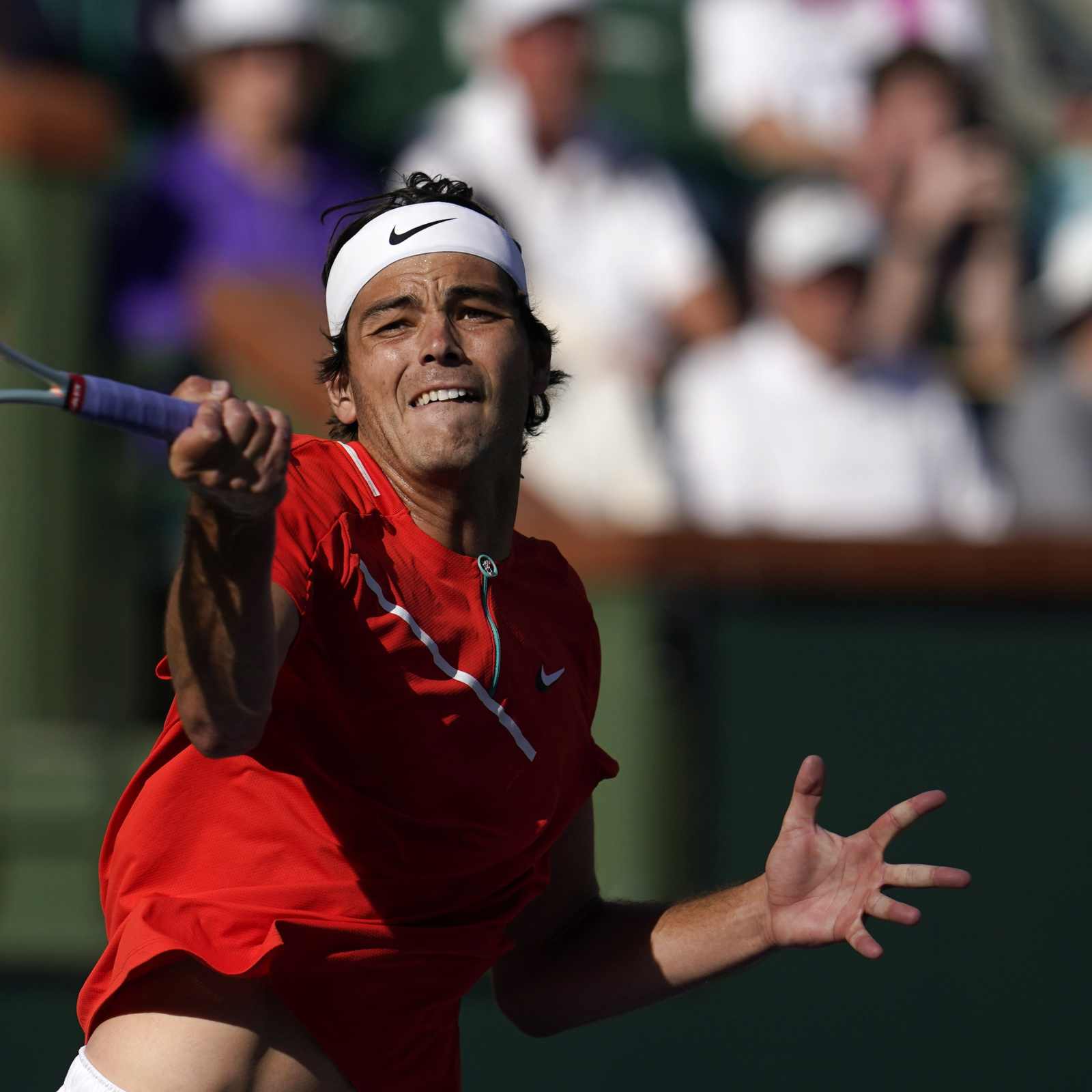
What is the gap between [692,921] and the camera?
9.00 ft

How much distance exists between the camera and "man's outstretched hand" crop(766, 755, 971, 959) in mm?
2463

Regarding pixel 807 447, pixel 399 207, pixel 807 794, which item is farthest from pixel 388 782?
pixel 807 447

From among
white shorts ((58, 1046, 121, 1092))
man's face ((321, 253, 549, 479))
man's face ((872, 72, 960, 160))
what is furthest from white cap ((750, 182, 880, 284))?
white shorts ((58, 1046, 121, 1092))

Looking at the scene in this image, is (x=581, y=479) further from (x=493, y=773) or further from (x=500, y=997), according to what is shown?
(x=493, y=773)

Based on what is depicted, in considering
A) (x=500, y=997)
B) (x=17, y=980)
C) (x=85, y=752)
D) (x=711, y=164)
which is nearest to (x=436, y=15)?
(x=711, y=164)

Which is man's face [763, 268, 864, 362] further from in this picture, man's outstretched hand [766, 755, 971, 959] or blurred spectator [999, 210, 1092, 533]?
man's outstretched hand [766, 755, 971, 959]

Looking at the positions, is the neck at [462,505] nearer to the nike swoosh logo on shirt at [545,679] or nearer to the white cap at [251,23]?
the nike swoosh logo on shirt at [545,679]

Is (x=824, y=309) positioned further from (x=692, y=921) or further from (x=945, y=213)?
(x=692, y=921)

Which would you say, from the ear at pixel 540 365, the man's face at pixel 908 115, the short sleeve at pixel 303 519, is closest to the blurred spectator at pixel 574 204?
the man's face at pixel 908 115

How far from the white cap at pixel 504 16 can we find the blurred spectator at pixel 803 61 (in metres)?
0.70

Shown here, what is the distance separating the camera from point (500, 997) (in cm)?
289

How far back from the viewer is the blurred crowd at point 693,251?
586cm

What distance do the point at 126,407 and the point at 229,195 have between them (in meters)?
4.67

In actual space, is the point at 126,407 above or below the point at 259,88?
below
